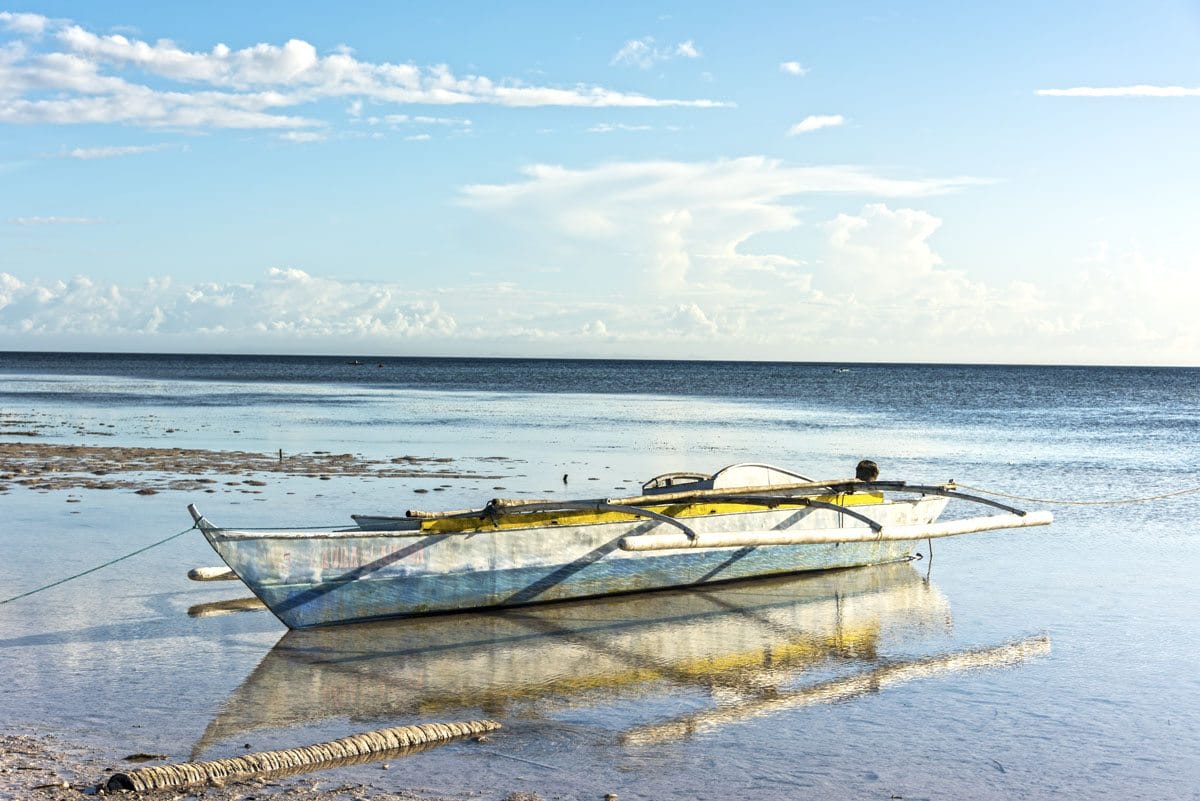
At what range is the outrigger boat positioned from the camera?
33.4 ft

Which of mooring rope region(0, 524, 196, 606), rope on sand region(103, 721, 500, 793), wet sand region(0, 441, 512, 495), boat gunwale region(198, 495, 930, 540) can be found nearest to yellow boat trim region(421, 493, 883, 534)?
boat gunwale region(198, 495, 930, 540)

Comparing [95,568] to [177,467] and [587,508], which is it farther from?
[177,467]

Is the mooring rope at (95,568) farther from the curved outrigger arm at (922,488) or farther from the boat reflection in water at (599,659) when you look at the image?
the curved outrigger arm at (922,488)

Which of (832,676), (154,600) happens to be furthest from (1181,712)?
(154,600)

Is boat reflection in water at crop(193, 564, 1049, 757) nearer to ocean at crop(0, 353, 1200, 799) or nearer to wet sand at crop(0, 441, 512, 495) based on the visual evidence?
ocean at crop(0, 353, 1200, 799)

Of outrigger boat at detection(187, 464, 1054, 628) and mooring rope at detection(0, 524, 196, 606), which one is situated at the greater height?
outrigger boat at detection(187, 464, 1054, 628)

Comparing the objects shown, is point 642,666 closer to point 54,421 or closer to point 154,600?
point 154,600

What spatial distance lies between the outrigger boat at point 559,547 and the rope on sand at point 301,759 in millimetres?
2701

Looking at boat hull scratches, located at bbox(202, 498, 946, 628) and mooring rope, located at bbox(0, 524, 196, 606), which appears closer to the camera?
boat hull scratches, located at bbox(202, 498, 946, 628)

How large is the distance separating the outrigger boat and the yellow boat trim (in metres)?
0.01

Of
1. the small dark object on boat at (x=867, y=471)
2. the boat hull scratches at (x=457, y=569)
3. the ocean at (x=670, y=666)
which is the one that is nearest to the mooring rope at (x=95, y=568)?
the ocean at (x=670, y=666)

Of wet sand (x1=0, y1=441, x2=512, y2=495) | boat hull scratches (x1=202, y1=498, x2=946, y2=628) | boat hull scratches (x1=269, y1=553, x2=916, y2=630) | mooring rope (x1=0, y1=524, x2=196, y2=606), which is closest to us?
boat hull scratches (x1=202, y1=498, x2=946, y2=628)

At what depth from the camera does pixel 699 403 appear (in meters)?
60.2

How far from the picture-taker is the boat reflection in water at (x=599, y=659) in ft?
26.8
